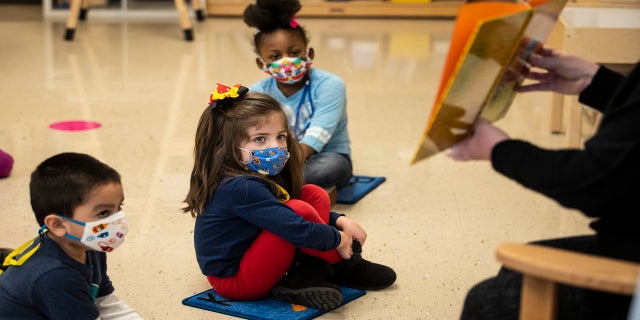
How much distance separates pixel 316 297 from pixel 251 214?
274 millimetres

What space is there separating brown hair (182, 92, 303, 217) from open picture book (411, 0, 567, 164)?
0.82 m

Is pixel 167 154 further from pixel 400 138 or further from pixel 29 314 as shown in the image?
pixel 29 314

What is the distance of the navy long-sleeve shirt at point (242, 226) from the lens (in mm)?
2066

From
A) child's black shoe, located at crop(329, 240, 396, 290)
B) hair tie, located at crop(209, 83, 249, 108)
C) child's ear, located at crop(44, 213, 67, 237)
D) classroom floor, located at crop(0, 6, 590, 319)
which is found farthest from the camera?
classroom floor, located at crop(0, 6, 590, 319)

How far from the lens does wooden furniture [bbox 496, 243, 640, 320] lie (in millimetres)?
1118

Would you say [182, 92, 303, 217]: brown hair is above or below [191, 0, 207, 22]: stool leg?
above

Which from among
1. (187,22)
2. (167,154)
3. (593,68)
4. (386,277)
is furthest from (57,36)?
(593,68)

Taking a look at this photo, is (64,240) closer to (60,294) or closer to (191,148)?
(60,294)

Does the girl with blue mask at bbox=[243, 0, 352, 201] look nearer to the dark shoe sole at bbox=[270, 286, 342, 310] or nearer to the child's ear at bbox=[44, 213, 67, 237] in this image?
the dark shoe sole at bbox=[270, 286, 342, 310]

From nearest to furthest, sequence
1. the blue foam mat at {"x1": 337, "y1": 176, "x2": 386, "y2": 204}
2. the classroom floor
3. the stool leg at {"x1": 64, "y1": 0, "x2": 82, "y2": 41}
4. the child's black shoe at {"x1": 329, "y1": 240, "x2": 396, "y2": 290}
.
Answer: the child's black shoe at {"x1": 329, "y1": 240, "x2": 396, "y2": 290} < the classroom floor < the blue foam mat at {"x1": 337, "y1": 176, "x2": 386, "y2": 204} < the stool leg at {"x1": 64, "y1": 0, "x2": 82, "y2": 41}

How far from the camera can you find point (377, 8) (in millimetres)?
8359

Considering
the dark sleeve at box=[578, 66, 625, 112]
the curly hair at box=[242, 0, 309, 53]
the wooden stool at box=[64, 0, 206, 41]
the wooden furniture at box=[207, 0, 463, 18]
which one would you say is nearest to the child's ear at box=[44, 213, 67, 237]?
the dark sleeve at box=[578, 66, 625, 112]

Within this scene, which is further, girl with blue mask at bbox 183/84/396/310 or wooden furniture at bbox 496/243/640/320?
girl with blue mask at bbox 183/84/396/310

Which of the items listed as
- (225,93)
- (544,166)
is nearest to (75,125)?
(225,93)
